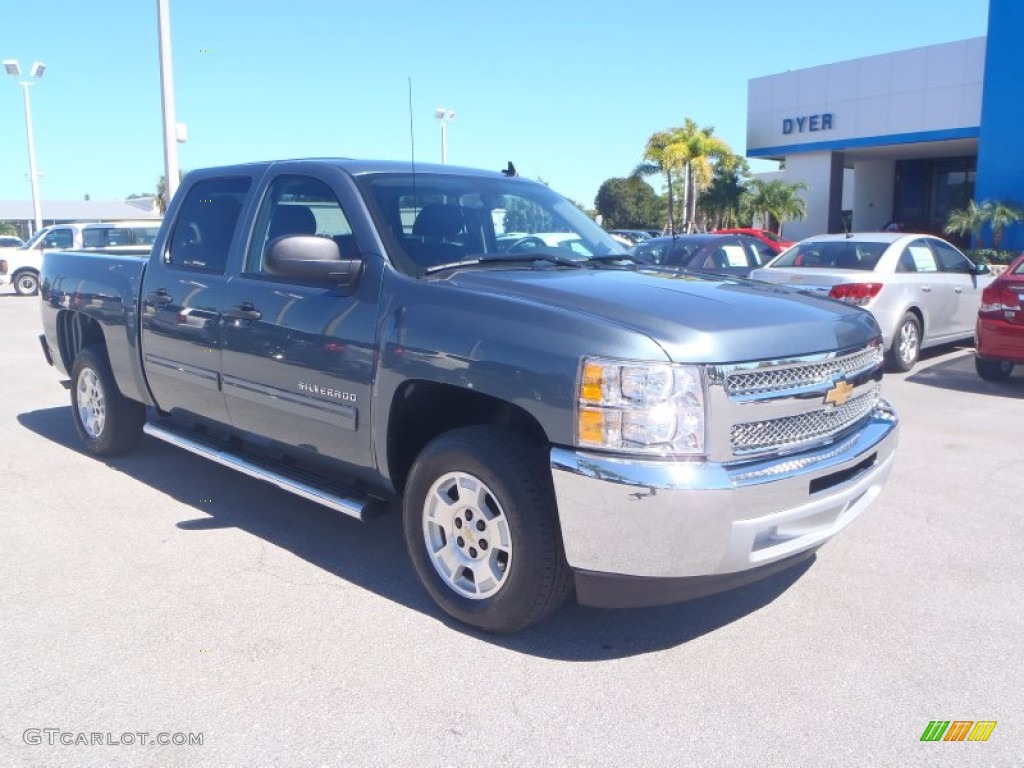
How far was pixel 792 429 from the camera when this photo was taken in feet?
11.4

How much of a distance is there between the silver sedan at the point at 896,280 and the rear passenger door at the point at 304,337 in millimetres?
6625

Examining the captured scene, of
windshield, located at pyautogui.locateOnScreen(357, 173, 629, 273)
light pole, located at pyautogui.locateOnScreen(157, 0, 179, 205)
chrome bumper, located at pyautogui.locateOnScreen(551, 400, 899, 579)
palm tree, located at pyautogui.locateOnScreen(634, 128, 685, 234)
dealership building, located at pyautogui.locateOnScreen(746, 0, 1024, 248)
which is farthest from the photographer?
palm tree, located at pyautogui.locateOnScreen(634, 128, 685, 234)

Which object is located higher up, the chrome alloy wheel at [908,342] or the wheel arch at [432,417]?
the wheel arch at [432,417]

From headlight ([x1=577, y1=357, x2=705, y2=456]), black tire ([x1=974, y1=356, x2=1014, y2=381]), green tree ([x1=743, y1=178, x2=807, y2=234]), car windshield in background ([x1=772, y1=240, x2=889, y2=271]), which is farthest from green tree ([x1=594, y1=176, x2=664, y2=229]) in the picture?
headlight ([x1=577, y1=357, x2=705, y2=456])

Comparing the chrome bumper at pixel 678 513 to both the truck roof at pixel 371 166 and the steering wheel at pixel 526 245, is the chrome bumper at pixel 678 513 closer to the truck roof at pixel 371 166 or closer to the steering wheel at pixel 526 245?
the steering wheel at pixel 526 245

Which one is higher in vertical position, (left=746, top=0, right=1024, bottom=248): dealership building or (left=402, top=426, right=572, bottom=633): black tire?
(left=746, top=0, right=1024, bottom=248): dealership building

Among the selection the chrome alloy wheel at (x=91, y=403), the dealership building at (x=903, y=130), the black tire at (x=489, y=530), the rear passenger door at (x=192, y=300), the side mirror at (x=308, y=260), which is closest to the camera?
the black tire at (x=489, y=530)

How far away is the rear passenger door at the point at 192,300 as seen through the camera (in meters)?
4.96

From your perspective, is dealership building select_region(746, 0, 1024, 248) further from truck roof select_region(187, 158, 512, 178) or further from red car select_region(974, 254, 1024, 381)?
truck roof select_region(187, 158, 512, 178)

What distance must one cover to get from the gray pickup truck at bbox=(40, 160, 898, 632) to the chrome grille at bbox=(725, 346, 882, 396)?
0.04 feet

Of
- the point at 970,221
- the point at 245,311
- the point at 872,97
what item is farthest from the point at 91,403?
the point at 872,97

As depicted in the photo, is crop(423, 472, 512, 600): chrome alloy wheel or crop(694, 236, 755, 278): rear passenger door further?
crop(694, 236, 755, 278): rear passenger door

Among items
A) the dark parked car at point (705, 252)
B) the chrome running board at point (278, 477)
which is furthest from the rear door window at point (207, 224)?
the dark parked car at point (705, 252)

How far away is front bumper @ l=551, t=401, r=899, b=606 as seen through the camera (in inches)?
122
